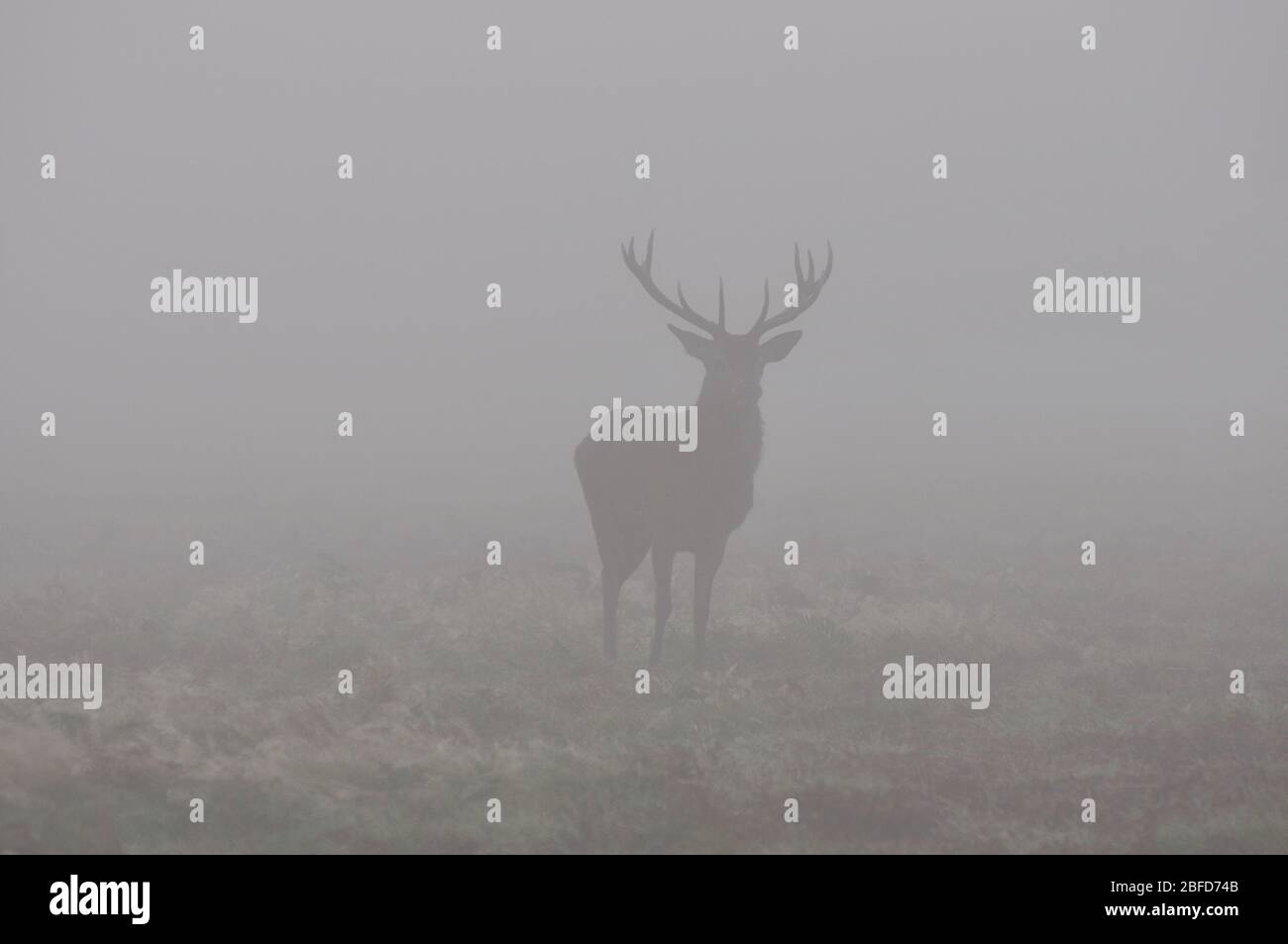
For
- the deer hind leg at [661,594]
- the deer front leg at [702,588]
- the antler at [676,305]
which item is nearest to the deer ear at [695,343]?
the antler at [676,305]

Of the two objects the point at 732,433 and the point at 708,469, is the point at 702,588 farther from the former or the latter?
the point at 732,433

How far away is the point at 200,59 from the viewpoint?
186ft

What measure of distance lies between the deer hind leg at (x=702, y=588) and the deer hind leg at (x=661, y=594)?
29 cm

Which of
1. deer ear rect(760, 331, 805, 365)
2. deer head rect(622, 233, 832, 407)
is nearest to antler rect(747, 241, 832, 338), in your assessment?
deer head rect(622, 233, 832, 407)

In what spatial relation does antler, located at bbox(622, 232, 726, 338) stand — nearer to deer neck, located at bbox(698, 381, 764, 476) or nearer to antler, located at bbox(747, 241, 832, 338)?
antler, located at bbox(747, 241, 832, 338)

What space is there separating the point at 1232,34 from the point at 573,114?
32131mm

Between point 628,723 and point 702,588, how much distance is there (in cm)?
200

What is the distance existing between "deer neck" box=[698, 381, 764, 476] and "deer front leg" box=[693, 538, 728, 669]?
82 cm

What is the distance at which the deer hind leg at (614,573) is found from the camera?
12227 millimetres

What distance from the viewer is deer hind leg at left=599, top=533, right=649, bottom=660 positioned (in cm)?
1223

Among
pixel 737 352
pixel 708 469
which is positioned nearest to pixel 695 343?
pixel 737 352

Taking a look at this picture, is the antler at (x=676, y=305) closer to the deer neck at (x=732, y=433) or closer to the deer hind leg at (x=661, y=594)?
the deer neck at (x=732, y=433)
